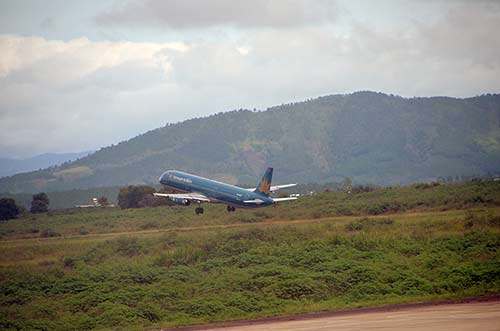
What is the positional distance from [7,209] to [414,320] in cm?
7887

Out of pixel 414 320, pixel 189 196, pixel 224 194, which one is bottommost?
pixel 414 320

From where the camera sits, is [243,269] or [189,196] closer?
[243,269]

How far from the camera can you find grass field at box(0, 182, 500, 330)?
53.1m

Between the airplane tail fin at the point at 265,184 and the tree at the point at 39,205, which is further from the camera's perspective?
the tree at the point at 39,205

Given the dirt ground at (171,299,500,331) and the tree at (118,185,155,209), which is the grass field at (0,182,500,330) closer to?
the dirt ground at (171,299,500,331)

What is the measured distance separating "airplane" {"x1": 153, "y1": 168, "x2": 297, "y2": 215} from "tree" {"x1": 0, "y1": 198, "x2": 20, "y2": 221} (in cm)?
2585

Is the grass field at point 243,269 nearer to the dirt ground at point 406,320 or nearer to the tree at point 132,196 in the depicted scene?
the dirt ground at point 406,320

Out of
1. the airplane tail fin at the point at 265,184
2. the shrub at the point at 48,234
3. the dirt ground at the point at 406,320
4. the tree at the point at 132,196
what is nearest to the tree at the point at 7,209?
the tree at the point at 132,196

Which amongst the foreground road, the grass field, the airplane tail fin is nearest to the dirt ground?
the foreground road

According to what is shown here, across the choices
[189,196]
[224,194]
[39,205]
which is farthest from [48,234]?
[39,205]

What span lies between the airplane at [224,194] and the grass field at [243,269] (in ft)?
26.8

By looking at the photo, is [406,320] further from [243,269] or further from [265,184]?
[265,184]

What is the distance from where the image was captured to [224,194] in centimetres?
9131

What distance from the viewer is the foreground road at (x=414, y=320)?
39.1 meters
